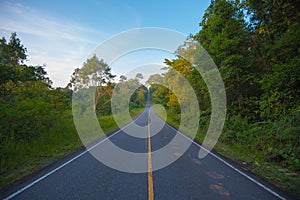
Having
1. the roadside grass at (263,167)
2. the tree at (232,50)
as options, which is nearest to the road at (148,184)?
the roadside grass at (263,167)

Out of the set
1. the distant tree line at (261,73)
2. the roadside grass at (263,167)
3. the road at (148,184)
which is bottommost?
the road at (148,184)

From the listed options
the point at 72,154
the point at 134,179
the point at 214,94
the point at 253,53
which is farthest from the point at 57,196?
the point at 253,53

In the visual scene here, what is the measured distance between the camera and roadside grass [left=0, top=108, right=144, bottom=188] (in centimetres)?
476

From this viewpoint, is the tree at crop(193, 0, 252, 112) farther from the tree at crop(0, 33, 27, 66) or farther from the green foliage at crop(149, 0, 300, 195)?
the tree at crop(0, 33, 27, 66)

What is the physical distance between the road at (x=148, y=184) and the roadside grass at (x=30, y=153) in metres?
0.82

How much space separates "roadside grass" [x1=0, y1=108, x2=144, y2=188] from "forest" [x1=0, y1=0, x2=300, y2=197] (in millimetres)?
28

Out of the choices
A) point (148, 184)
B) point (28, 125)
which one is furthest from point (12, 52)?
point (148, 184)

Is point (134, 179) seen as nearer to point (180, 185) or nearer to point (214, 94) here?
point (180, 185)

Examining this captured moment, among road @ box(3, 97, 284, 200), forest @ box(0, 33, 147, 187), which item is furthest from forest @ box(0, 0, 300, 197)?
road @ box(3, 97, 284, 200)

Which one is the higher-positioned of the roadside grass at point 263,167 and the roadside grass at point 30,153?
the roadside grass at point 263,167

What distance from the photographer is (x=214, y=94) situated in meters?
11.7

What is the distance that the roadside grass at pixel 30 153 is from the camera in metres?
4.76

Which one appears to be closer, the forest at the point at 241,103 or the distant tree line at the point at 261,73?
the forest at the point at 241,103

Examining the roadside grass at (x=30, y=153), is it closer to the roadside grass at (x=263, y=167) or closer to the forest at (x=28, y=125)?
the forest at (x=28, y=125)
